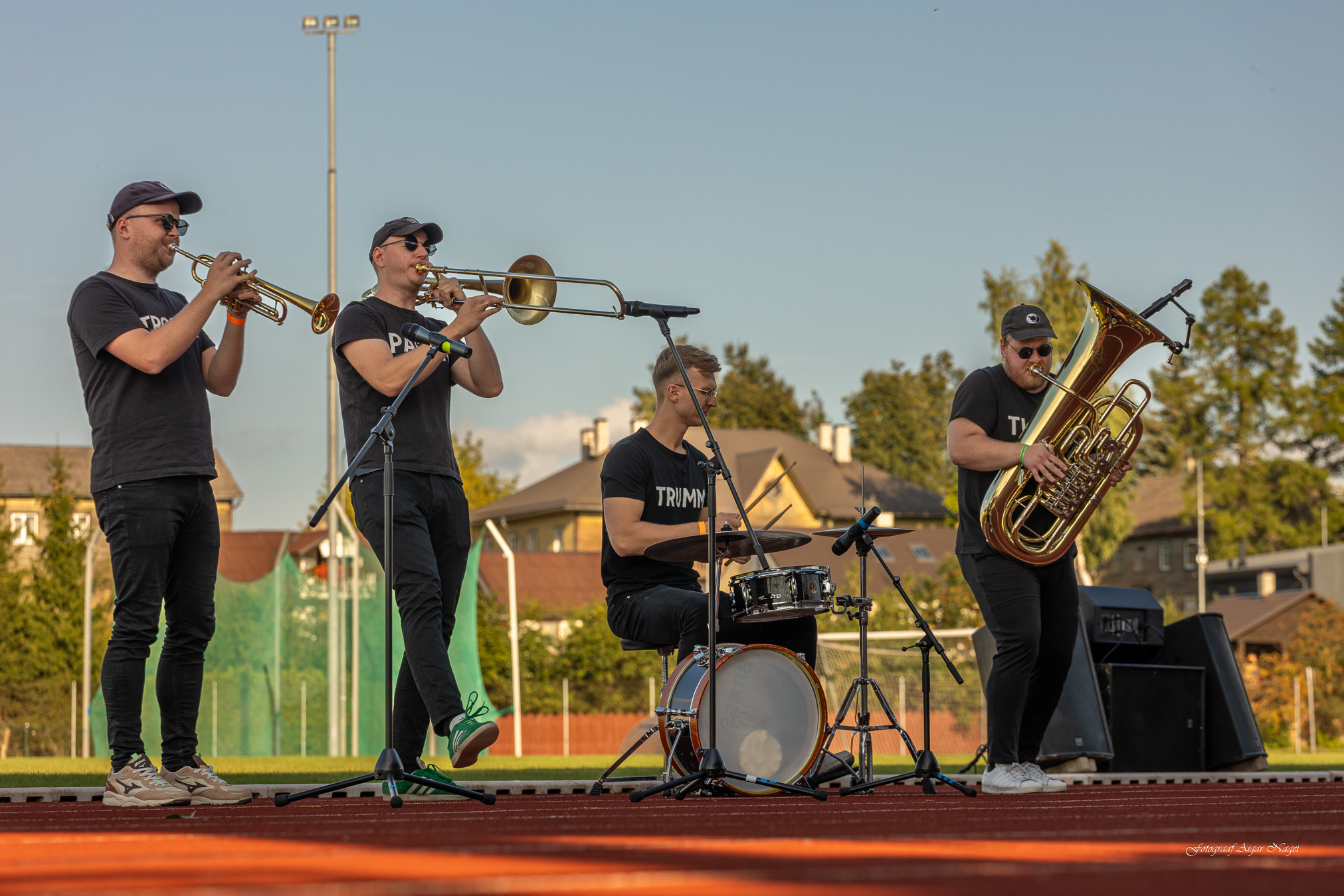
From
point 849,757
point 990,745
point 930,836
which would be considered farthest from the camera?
point 849,757

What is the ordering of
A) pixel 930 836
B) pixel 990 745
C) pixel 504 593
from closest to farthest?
pixel 930 836 < pixel 990 745 < pixel 504 593

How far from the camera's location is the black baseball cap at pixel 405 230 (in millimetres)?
5953

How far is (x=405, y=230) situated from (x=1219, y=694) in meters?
5.64

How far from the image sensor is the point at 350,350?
5715 mm

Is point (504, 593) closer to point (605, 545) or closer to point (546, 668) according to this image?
point (546, 668)

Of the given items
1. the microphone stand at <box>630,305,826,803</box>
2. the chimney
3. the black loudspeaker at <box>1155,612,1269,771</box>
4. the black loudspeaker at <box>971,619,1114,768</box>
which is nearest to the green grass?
the black loudspeaker at <box>1155,612,1269,771</box>

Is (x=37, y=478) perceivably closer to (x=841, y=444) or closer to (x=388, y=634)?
(x=841, y=444)

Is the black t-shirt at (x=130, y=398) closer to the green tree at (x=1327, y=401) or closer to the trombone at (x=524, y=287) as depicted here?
the trombone at (x=524, y=287)

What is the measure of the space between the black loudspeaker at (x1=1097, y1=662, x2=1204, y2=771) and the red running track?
3.50 m

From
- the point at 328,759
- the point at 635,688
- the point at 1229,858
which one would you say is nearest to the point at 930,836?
the point at 1229,858

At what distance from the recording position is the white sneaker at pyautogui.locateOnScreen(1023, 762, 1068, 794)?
19.4 ft

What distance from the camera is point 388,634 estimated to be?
→ 187 inches

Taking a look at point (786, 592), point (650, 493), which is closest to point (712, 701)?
point (786, 592)

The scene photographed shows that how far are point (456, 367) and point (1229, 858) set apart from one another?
384cm
